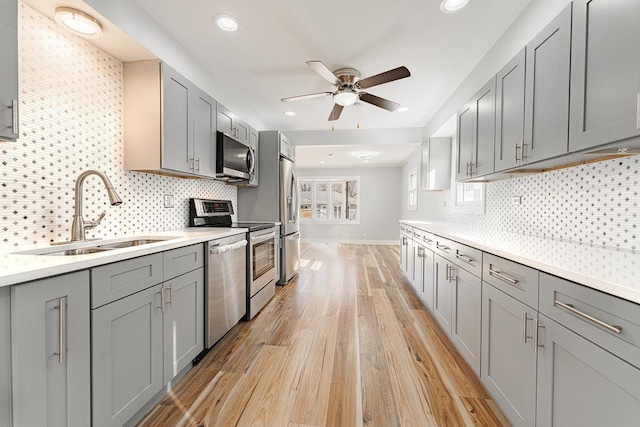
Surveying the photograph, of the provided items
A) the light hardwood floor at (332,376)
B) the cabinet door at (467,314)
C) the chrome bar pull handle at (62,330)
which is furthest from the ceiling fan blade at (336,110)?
the chrome bar pull handle at (62,330)

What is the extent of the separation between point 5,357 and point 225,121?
2.47 meters

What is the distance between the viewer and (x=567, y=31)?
1.31 metres

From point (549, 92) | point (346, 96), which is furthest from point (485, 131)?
point (346, 96)

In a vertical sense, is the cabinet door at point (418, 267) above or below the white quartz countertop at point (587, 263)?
below

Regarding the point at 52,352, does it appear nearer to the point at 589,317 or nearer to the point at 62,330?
the point at 62,330

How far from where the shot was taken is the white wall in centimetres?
854

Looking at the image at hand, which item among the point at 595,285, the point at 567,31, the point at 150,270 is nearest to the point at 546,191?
the point at 567,31

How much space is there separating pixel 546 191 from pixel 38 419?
2.98 m

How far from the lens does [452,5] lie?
6.25 ft

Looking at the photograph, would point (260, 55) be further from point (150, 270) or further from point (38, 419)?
point (38, 419)

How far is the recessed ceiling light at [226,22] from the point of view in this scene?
206 cm

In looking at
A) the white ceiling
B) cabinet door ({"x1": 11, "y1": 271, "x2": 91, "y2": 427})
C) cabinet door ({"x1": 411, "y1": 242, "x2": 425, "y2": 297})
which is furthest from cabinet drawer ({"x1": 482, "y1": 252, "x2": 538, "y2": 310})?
cabinet door ({"x1": 11, "y1": 271, "x2": 91, "y2": 427})

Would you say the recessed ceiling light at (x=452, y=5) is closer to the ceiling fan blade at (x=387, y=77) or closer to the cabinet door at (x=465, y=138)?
the ceiling fan blade at (x=387, y=77)

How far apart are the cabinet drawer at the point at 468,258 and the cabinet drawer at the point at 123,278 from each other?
6.29 ft
